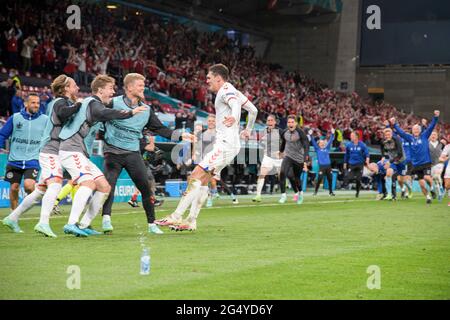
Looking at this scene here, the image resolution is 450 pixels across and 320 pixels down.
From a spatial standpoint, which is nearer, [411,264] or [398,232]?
[411,264]

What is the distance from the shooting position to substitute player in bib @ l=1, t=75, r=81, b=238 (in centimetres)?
1141

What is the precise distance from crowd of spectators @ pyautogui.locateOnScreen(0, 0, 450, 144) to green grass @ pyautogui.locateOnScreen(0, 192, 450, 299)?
12216 millimetres

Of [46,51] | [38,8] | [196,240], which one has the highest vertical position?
[38,8]

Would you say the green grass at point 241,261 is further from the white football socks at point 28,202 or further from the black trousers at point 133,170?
the black trousers at point 133,170

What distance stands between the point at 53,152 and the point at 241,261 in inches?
167

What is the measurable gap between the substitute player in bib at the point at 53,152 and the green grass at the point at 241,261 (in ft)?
1.16

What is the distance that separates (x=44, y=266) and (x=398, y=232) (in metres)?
6.62

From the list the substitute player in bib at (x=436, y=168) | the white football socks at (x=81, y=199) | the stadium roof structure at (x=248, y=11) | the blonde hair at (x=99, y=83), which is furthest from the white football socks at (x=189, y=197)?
the stadium roof structure at (x=248, y=11)

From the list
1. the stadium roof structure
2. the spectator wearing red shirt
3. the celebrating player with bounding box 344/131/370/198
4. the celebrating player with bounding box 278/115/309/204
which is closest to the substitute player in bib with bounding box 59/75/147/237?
the celebrating player with bounding box 278/115/309/204

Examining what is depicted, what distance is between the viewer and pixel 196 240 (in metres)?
11.3

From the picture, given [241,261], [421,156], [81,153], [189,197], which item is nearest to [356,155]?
[421,156]

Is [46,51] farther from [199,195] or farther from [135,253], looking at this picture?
[135,253]

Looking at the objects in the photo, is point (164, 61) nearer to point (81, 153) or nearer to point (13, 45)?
point (13, 45)
